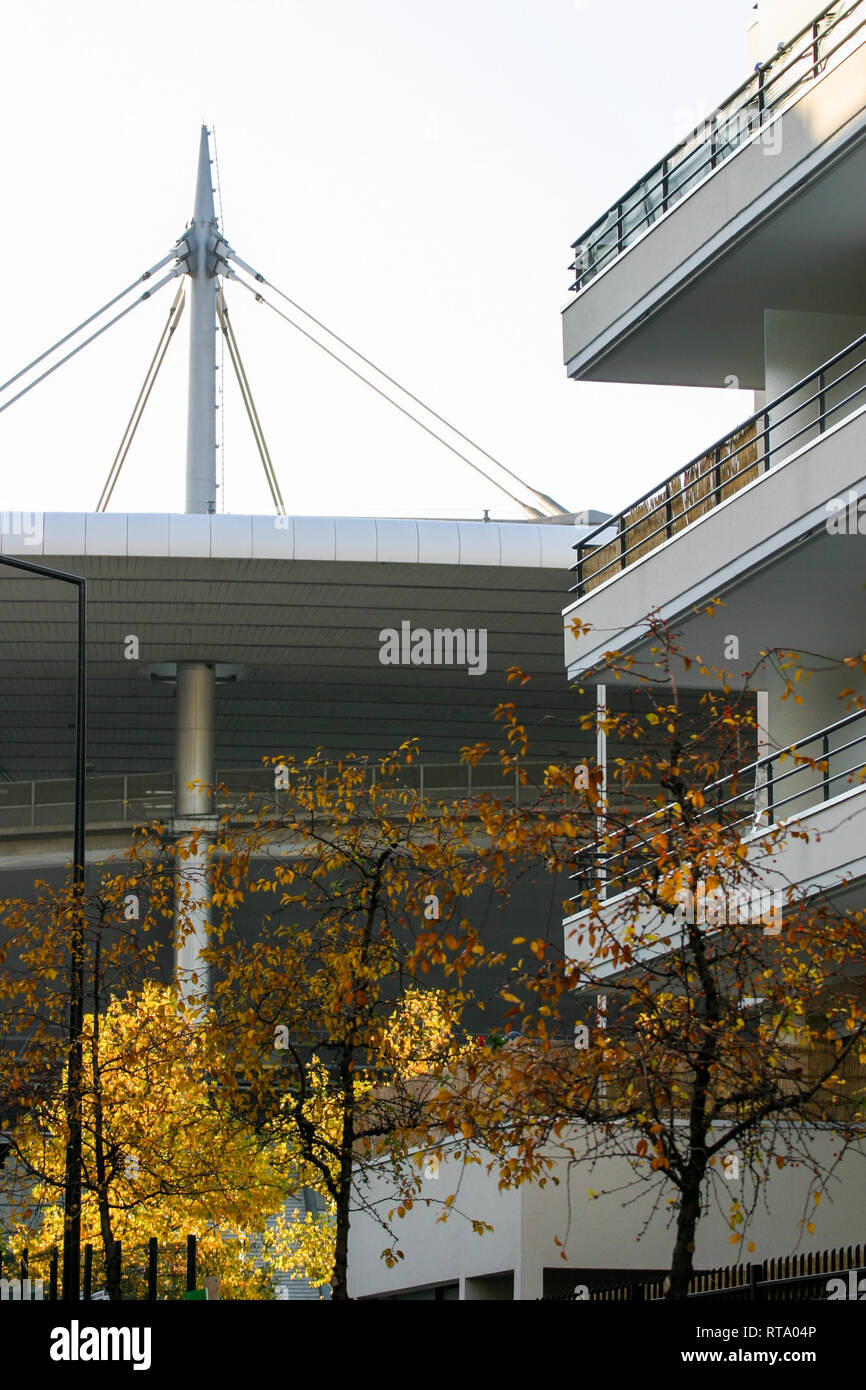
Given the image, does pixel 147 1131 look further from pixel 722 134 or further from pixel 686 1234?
pixel 722 134

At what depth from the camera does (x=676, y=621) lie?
21.2 meters

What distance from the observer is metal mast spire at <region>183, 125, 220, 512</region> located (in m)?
48.4

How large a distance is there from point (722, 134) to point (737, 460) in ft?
11.7

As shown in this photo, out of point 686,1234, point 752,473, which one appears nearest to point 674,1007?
point 686,1234

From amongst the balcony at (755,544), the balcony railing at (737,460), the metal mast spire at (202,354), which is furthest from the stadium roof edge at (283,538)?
the balcony railing at (737,460)

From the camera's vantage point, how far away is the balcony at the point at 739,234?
18.6 metres

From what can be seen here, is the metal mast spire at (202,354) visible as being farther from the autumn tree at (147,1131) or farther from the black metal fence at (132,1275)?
the autumn tree at (147,1131)

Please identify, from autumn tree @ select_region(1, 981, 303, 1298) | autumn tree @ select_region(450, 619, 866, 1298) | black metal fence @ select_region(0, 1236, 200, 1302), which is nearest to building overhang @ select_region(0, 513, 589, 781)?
autumn tree @ select_region(1, 981, 303, 1298)

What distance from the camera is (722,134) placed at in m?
21.0

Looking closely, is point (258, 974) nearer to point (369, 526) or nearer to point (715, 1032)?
point (715, 1032)

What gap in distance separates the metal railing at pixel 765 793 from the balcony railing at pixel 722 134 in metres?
6.24

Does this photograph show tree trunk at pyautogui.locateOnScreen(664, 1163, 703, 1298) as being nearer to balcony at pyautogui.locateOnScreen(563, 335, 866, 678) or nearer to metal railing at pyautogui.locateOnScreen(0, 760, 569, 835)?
balcony at pyautogui.locateOnScreen(563, 335, 866, 678)

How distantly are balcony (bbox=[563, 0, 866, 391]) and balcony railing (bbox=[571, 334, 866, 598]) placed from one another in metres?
1.17

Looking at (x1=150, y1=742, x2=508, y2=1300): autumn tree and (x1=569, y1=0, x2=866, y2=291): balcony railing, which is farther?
(x1=569, y1=0, x2=866, y2=291): balcony railing
